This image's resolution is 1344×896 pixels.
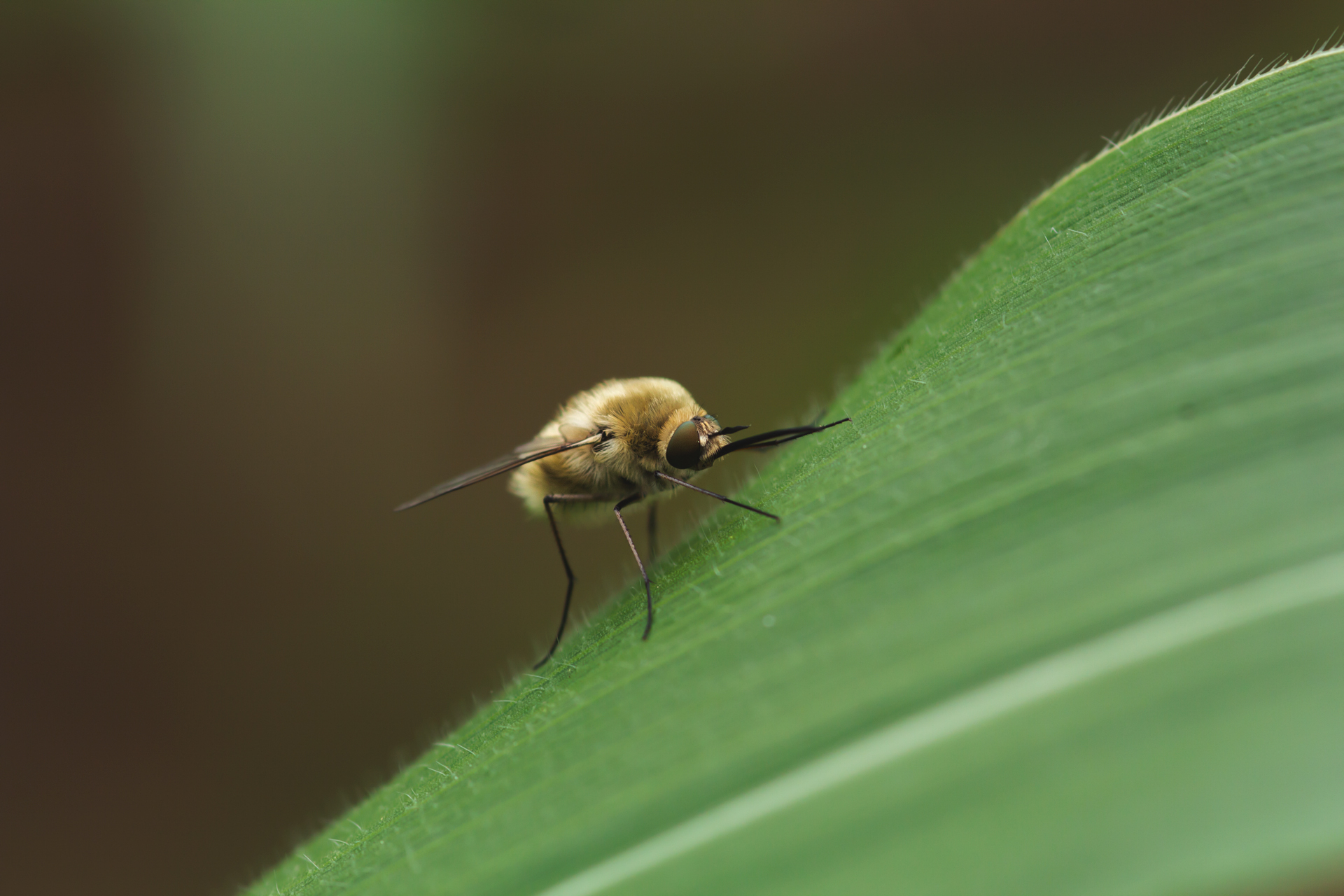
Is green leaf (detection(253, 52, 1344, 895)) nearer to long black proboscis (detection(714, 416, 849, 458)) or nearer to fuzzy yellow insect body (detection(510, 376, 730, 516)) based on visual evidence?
long black proboscis (detection(714, 416, 849, 458))

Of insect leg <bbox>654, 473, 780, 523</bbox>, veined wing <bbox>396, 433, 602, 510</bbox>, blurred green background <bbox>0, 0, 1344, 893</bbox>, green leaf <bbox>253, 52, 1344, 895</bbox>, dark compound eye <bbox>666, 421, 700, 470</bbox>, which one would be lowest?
green leaf <bbox>253, 52, 1344, 895</bbox>

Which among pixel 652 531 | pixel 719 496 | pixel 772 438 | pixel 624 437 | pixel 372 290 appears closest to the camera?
pixel 719 496

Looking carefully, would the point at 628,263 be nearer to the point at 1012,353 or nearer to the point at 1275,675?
the point at 1012,353

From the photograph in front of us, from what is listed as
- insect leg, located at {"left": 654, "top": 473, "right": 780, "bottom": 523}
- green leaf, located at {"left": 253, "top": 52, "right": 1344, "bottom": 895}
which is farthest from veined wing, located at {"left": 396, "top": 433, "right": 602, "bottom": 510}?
green leaf, located at {"left": 253, "top": 52, "right": 1344, "bottom": 895}

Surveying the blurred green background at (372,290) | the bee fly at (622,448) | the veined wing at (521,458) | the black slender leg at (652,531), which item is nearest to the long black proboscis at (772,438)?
the bee fly at (622,448)

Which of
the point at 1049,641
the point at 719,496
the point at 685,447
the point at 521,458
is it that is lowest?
the point at 1049,641

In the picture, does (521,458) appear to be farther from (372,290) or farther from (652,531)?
(372,290)

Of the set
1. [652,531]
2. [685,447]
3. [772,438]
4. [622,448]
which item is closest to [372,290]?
[652,531]

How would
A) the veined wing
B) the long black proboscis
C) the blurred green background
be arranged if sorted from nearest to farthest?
the long black proboscis → the veined wing → the blurred green background
